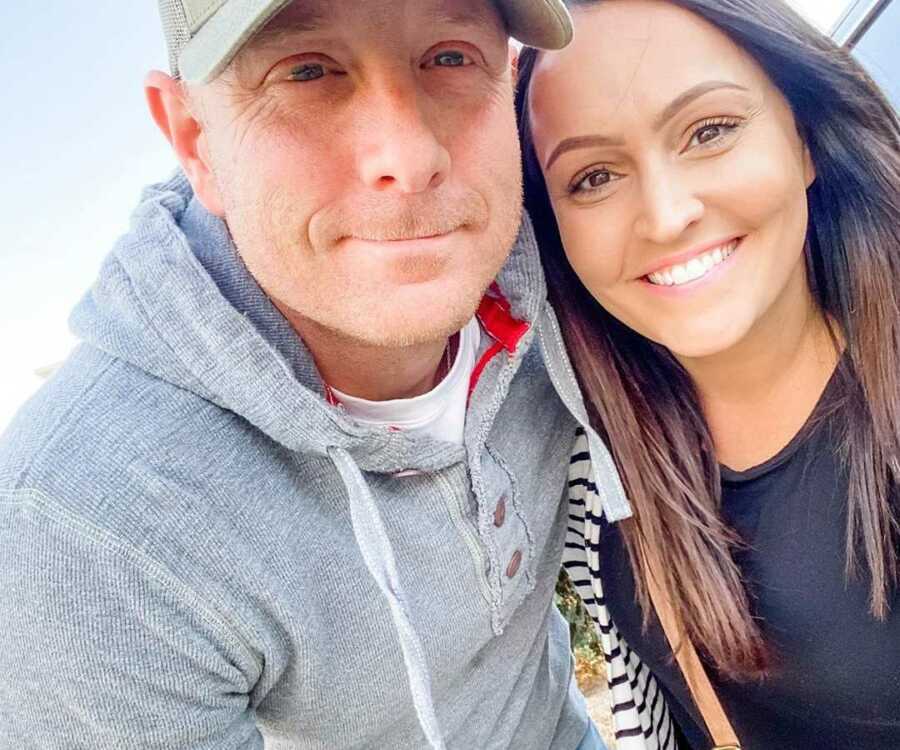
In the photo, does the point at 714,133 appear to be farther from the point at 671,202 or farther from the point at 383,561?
the point at 383,561

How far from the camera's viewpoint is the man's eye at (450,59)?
0.91m

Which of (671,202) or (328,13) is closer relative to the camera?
(328,13)

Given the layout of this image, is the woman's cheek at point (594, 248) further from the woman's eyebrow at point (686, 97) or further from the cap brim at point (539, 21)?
the cap brim at point (539, 21)

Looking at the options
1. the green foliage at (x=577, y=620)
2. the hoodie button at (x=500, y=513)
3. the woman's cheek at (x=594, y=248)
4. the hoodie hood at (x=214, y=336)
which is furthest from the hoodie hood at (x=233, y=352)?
the green foliage at (x=577, y=620)

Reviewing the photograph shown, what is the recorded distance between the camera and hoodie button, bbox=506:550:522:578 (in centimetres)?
112

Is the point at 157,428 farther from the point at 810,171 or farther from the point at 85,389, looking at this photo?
the point at 810,171

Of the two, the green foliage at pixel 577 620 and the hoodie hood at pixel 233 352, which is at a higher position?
the hoodie hood at pixel 233 352

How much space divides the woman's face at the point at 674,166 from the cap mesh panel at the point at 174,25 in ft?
1.76

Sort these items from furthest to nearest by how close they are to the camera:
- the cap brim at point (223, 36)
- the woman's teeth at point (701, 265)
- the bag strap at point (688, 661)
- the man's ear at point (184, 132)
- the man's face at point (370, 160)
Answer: the bag strap at point (688, 661), the woman's teeth at point (701, 265), the man's ear at point (184, 132), the man's face at point (370, 160), the cap brim at point (223, 36)

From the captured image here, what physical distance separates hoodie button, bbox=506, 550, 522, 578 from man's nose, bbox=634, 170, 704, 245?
55cm

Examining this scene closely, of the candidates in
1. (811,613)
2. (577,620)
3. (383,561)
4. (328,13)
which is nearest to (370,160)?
(328,13)

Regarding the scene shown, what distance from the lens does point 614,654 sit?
52.8 inches

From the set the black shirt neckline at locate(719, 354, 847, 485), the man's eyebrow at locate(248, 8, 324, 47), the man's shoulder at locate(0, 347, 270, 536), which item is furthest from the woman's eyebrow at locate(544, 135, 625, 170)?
the man's shoulder at locate(0, 347, 270, 536)

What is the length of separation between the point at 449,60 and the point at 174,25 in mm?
343
